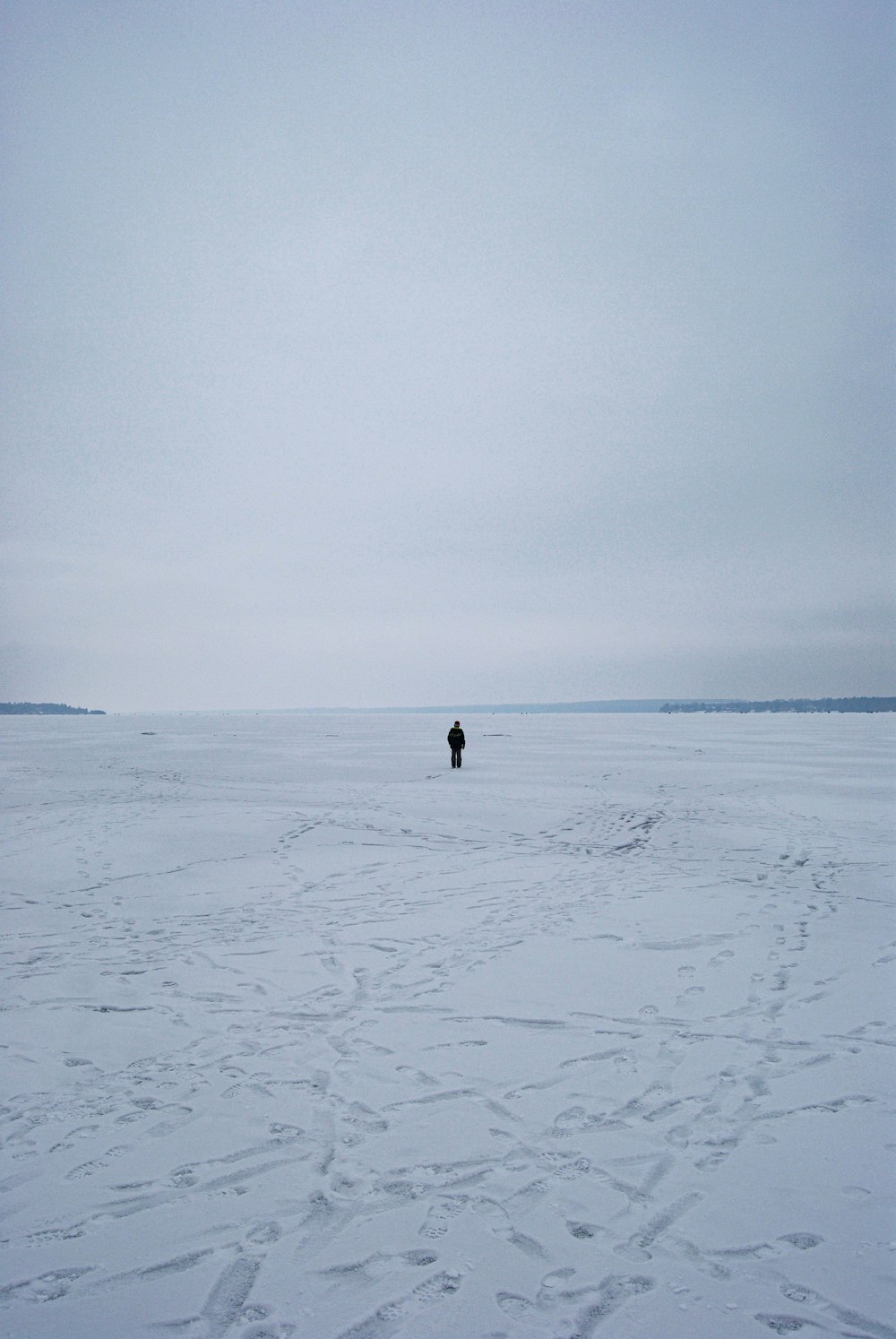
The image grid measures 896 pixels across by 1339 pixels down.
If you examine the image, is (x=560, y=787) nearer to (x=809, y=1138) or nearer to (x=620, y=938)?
(x=620, y=938)

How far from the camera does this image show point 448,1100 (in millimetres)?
4250

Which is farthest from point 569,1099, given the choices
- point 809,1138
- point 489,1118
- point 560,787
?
point 560,787

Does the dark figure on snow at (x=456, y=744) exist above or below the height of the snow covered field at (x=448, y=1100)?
above

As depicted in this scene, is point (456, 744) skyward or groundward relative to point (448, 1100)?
skyward

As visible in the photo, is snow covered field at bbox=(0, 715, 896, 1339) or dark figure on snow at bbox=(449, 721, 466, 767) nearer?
snow covered field at bbox=(0, 715, 896, 1339)

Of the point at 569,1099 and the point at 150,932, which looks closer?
the point at 569,1099

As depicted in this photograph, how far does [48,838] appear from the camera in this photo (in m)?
12.3

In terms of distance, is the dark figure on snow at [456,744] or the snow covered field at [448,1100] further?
the dark figure on snow at [456,744]

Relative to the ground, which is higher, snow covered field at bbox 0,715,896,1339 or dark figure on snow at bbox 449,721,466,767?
dark figure on snow at bbox 449,721,466,767

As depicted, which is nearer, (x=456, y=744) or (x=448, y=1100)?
(x=448, y=1100)

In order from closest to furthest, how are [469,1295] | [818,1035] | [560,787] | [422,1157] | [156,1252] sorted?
1. [469,1295]
2. [156,1252]
3. [422,1157]
4. [818,1035]
5. [560,787]

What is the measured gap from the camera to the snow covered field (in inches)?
116

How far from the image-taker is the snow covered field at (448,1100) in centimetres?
295

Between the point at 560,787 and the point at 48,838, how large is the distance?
12.3 m
